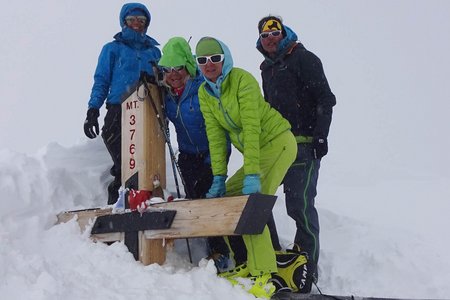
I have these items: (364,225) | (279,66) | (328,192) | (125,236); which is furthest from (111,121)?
(328,192)

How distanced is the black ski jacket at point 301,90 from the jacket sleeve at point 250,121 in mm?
901

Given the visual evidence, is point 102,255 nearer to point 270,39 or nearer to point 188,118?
point 188,118

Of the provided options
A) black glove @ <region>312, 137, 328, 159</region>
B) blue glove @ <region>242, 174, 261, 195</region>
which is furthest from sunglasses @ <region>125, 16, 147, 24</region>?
blue glove @ <region>242, 174, 261, 195</region>

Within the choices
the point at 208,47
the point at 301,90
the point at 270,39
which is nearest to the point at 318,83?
the point at 301,90

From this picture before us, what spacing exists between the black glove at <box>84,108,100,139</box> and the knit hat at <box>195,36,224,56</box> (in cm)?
142

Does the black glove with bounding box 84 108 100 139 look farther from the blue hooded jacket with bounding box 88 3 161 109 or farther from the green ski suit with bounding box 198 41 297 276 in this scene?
the green ski suit with bounding box 198 41 297 276

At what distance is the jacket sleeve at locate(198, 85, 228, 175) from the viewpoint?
4.19 meters

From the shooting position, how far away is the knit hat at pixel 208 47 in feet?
13.1

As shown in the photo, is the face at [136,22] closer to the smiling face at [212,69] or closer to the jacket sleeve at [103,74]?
the jacket sleeve at [103,74]

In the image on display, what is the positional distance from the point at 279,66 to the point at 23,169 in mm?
2480

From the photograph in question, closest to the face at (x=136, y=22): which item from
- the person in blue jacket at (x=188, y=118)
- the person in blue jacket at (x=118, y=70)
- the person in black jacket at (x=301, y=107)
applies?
the person in blue jacket at (x=118, y=70)

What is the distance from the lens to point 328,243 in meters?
6.38

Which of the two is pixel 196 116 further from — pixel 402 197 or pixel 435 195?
pixel 435 195

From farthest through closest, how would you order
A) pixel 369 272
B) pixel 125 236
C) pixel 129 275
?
pixel 369 272, pixel 125 236, pixel 129 275
